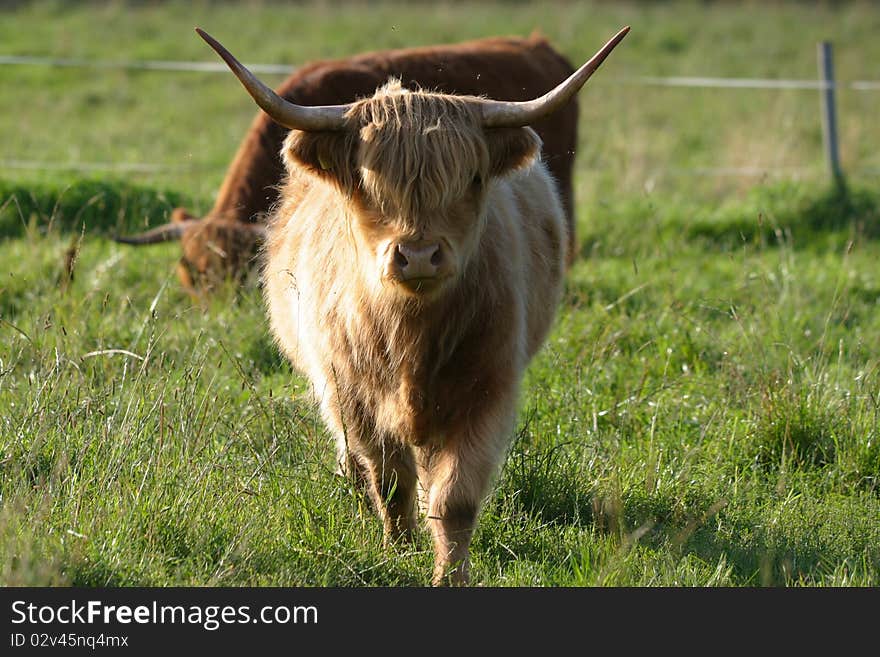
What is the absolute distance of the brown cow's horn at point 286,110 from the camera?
3344 mm

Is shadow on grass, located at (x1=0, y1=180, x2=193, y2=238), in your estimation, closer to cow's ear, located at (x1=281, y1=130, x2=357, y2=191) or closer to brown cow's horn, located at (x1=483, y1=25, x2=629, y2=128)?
cow's ear, located at (x1=281, y1=130, x2=357, y2=191)

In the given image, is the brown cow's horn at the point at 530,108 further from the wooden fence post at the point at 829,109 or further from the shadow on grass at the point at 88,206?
the wooden fence post at the point at 829,109

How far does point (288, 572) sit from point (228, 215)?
4.12m

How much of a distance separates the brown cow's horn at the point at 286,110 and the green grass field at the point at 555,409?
0.85 meters

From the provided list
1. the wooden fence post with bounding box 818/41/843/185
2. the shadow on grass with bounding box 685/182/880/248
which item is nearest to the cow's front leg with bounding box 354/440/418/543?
the shadow on grass with bounding box 685/182/880/248

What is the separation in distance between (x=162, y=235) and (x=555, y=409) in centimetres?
318

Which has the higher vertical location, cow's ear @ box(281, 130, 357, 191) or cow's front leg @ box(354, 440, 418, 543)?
cow's ear @ box(281, 130, 357, 191)

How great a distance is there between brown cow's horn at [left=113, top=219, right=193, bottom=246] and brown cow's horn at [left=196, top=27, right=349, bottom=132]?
336 cm

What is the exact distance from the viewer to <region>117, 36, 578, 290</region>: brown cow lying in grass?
6.91 m

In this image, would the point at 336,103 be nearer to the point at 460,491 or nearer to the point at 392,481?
the point at 392,481

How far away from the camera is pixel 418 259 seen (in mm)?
3311

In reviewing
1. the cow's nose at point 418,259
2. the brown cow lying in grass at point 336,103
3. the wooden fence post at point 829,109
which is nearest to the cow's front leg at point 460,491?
the cow's nose at point 418,259

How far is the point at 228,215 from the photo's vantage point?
23.6 ft

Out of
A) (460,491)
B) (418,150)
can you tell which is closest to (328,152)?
(418,150)
